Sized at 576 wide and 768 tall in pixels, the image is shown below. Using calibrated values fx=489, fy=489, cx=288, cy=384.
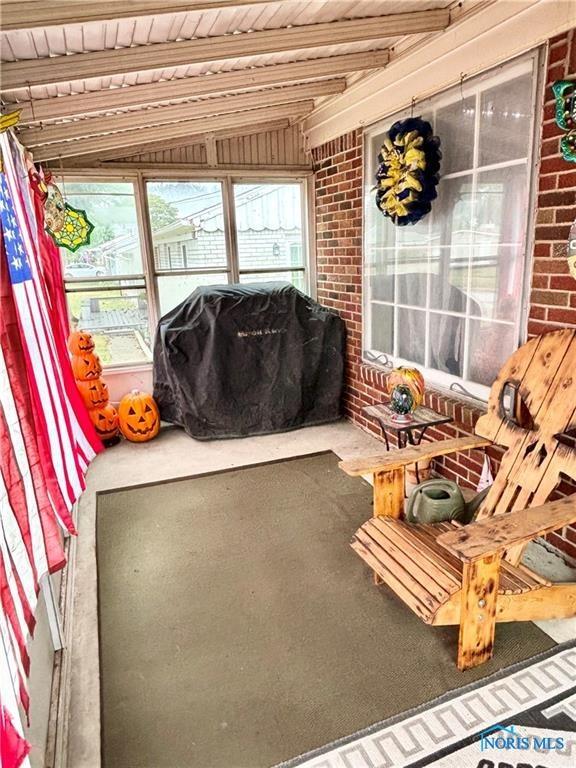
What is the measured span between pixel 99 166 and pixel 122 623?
12.2 ft

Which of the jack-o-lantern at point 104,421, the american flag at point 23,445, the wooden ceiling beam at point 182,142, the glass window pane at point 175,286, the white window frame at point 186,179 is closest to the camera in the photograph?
the american flag at point 23,445

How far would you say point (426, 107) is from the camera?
3.13 m

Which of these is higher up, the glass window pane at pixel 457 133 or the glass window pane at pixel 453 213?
the glass window pane at pixel 457 133

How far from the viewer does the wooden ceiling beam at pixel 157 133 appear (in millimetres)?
3619

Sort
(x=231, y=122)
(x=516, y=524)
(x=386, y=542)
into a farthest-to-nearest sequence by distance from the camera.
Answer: (x=231, y=122)
(x=386, y=542)
(x=516, y=524)

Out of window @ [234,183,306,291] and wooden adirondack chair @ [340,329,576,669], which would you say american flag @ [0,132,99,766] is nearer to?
wooden adirondack chair @ [340,329,576,669]

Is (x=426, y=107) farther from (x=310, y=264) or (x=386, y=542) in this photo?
(x=386, y=542)

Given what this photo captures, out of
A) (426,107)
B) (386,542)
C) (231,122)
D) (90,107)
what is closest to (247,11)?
(90,107)

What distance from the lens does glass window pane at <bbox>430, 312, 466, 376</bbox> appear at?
3086 mm

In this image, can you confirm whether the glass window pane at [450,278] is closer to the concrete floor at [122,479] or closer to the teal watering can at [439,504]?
the teal watering can at [439,504]

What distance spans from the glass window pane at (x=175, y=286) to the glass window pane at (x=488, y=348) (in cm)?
272

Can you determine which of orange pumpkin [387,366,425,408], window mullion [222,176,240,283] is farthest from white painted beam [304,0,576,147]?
orange pumpkin [387,366,425,408]

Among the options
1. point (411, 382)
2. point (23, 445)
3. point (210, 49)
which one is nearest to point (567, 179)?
point (411, 382)

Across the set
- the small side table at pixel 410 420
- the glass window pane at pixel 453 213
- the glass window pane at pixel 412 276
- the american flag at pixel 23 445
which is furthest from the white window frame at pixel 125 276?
the glass window pane at pixel 453 213
